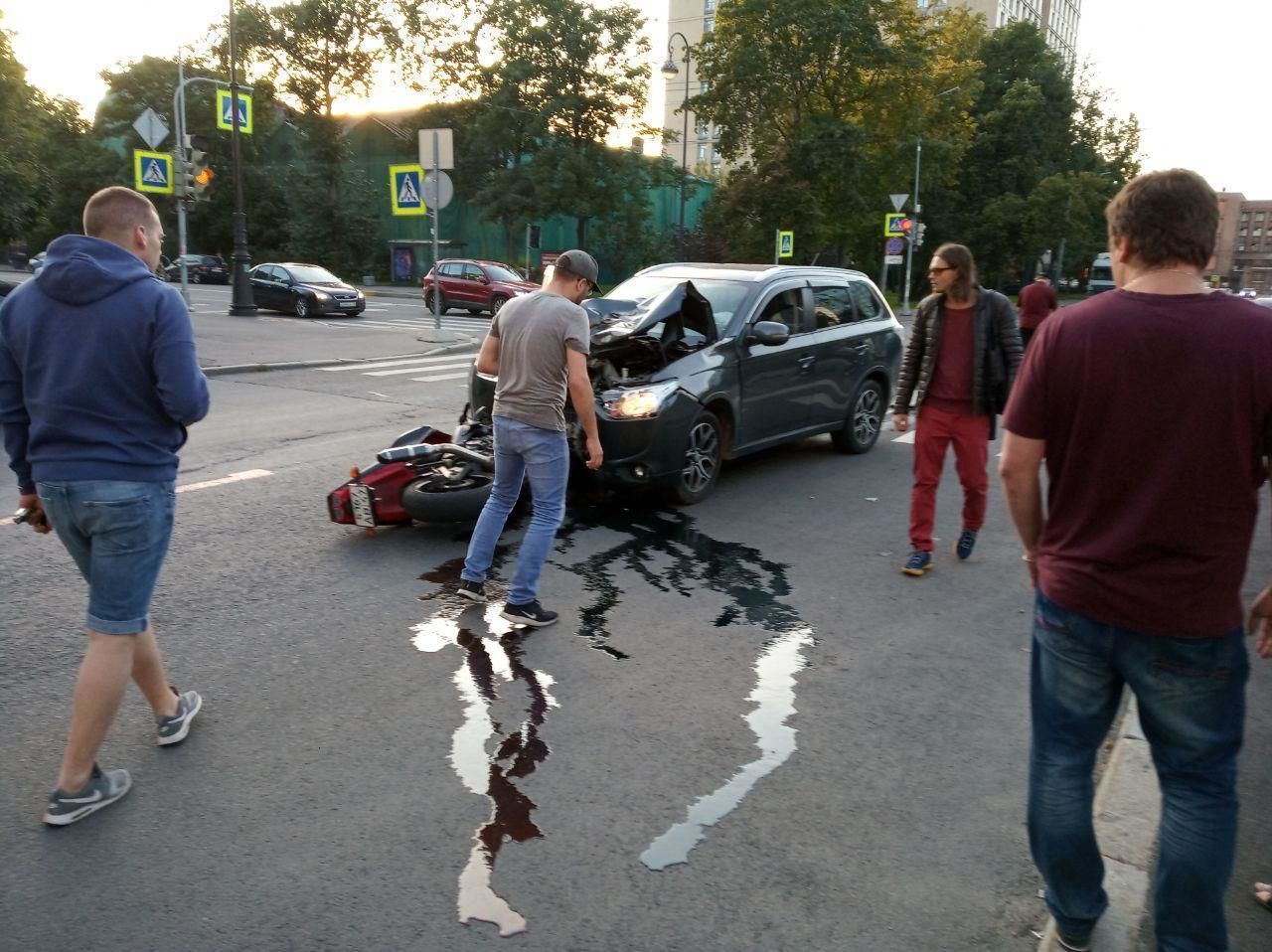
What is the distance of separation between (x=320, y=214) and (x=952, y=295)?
48.4 metres

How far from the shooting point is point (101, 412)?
10.5 ft

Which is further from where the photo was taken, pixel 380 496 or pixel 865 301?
pixel 865 301

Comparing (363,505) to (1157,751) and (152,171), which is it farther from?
(152,171)

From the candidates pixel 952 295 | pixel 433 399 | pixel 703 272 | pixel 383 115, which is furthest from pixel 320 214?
pixel 952 295

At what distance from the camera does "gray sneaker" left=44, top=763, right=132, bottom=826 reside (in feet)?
10.5

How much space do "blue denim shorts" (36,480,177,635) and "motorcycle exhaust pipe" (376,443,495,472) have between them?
3.24m

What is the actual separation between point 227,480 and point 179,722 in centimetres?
458

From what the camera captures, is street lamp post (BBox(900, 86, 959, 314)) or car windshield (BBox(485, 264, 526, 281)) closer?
car windshield (BBox(485, 264, 526, 281))

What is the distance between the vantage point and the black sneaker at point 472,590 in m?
5.39

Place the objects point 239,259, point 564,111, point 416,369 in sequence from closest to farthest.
→ 1. point 416,369
2. point 239,259
3. point 564,111

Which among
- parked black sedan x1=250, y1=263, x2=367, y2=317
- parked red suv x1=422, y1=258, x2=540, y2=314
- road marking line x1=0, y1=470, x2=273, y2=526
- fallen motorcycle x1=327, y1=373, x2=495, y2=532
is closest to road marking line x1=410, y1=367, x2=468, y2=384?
road marking line x1=0, y1=470, x2=273, y2=526

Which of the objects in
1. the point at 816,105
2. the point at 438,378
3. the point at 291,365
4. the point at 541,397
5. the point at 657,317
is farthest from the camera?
the point at 816,105

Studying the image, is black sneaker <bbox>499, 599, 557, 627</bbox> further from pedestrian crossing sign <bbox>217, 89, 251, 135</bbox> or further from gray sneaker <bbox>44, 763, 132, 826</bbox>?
pedestrian crossing sign <bbox>217, 89, 251, 135</bbox>

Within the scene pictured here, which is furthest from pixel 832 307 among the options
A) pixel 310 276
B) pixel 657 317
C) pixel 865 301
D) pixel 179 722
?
pixel 310 276
